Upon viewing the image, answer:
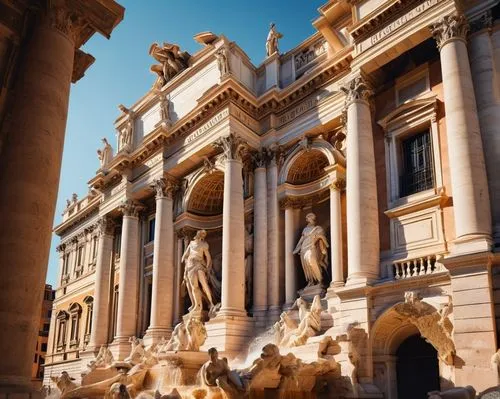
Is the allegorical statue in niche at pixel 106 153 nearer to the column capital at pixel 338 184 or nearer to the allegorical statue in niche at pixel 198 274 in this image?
the allegorical statue in niche at pixel 198 274

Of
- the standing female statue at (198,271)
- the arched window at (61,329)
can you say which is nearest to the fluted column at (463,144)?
the standing female statue at (198,271)

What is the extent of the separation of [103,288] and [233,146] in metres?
12.6

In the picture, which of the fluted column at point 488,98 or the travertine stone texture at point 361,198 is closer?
the fluted column at point 488,98

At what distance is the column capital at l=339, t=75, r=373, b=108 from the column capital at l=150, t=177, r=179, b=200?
1050cm

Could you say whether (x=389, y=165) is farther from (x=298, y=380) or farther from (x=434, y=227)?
(x=298, y=380)

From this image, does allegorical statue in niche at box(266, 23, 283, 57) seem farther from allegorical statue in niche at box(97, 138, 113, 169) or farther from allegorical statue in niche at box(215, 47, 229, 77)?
allegorical statue in niche at box(97, 138, 113, 169)

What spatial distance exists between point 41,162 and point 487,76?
40.8ft

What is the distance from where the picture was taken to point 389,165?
57.5 ft

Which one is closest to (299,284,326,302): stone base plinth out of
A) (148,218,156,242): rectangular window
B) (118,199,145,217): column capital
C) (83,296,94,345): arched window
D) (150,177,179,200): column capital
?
(150,177,179,200): column capital

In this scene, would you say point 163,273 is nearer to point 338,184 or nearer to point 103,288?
point 103,288

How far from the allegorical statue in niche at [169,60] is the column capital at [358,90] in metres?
12.6

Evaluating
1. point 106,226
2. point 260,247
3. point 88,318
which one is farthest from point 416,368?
point 88,318

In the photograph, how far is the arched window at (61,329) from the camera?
3544 cm

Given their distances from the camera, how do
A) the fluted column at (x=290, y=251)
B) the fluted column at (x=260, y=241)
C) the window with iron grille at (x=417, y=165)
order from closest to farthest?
the window with iron grille at (x=417, y=165) → the fluted column at (x=290, y=251) → the fluted column at (x=260, y=241)
